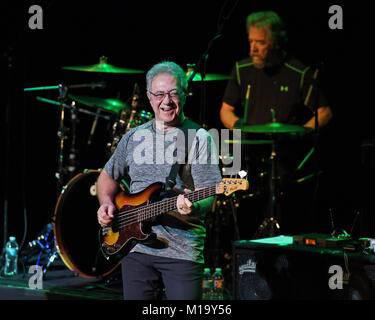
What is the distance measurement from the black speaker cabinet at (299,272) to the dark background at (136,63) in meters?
1.75

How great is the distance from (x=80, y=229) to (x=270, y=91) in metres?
2.41

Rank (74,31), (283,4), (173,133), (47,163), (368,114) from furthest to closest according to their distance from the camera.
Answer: (47,163), (74,31), (283,4), (368,114), (173,133)

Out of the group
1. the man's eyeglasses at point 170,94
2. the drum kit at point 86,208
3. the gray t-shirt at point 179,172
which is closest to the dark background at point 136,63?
the drum kit at point 86,208

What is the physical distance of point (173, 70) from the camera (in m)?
2.83

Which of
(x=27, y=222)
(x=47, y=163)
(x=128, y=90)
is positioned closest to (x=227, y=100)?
(x=128, y=90)

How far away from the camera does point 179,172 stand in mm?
2764

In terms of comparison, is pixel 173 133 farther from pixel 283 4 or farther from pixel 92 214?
pixel 283 4

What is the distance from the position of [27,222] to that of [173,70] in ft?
13.7

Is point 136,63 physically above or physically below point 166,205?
above

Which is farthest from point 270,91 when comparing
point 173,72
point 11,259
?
point 11,259

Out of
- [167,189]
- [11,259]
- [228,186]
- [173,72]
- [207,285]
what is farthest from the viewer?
[11,259]

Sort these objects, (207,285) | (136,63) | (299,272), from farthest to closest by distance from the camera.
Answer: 1. (136,63)
2. (207,285)
3. (299,272)

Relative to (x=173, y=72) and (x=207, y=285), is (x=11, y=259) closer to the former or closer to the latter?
(x=207, y=285)
